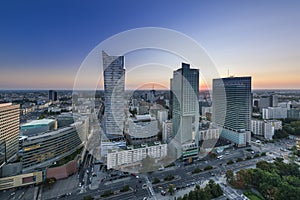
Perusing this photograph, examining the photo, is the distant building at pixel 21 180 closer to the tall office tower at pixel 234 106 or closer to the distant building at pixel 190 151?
the distant building at pixel 190 151

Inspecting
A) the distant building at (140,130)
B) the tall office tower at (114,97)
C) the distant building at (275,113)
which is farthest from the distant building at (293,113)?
the tall office tower at (114,97)

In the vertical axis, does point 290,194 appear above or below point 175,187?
above

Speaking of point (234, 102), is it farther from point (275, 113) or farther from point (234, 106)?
point (275, 113)

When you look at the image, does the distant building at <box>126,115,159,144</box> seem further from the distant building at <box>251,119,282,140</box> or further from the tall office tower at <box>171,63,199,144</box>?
the distant building at <box>251,119,282,140</box>

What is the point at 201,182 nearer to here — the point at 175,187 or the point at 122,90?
the point at 175,187

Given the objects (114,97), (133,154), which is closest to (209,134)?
(133,154)

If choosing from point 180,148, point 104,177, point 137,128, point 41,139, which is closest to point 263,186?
point 180,148
